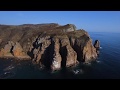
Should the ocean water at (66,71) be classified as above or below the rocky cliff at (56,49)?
below

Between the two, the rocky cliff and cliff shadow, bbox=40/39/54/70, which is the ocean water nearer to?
the rocky cliff

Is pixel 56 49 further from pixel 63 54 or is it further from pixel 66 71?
pixel 66 71

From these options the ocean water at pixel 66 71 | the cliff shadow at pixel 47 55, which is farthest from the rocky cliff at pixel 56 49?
the ocean water at pixel 66 71

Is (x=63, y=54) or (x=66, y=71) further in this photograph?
(x=63, y=54)

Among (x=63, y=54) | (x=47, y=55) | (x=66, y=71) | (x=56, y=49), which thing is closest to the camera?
(x=66, y=71)

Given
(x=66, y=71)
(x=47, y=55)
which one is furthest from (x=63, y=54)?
(x=66, y=71)

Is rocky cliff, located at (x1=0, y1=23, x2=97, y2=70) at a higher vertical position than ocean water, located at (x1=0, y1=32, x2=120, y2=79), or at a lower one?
higher

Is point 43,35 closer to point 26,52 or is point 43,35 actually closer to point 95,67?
point 26,52

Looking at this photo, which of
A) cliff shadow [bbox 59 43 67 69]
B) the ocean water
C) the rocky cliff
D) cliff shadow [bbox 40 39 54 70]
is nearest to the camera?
the ocean water

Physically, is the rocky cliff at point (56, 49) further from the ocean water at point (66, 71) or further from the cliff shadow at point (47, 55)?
the ocean water at point (66, 71)

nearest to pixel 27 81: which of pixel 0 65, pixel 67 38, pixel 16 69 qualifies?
pixel 16 69

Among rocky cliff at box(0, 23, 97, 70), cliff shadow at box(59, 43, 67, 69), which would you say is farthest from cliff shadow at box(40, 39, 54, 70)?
cliff shadow at box(59, 43, 67, 69)
